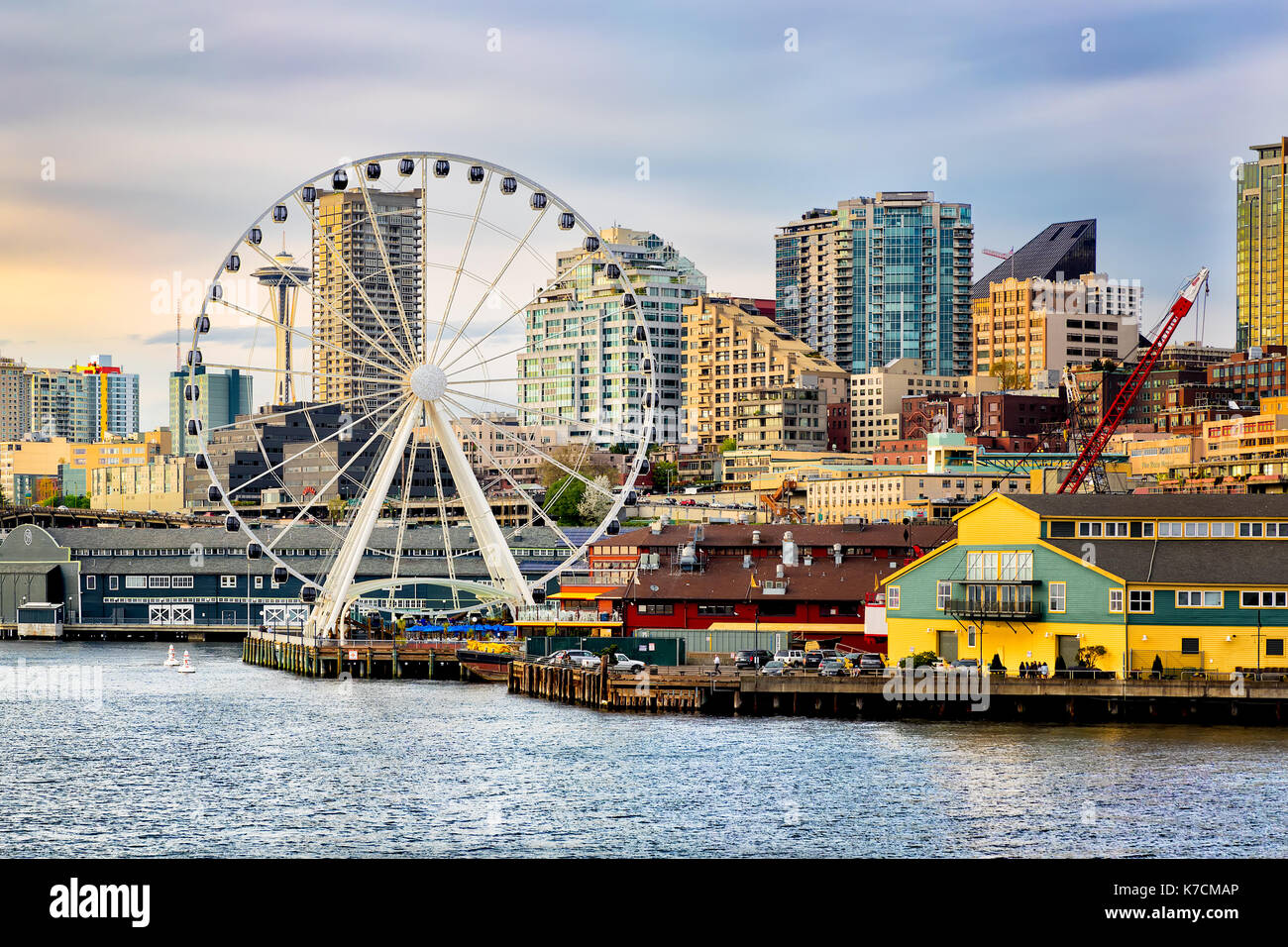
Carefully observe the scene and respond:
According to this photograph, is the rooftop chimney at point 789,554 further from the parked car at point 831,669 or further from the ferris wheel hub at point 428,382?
the ferris wheel hub at point 428,382

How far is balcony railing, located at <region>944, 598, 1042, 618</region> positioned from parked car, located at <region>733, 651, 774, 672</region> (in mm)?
9827

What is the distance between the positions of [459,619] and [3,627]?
153 feet

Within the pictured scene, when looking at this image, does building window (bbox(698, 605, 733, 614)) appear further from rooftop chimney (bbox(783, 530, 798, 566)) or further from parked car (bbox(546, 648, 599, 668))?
parked car (bbox(546, 648, 599, 668))

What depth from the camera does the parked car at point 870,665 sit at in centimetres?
7456

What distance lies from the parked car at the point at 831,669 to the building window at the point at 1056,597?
28.9 feet

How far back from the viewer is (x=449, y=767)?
5747 cm

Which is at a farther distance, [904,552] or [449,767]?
[904,552]

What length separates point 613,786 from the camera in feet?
174

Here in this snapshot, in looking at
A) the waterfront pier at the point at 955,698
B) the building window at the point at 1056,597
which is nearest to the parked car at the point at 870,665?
the waterfront pier at the point at 955,698

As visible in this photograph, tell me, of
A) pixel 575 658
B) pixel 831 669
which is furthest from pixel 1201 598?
pixel 575 658
